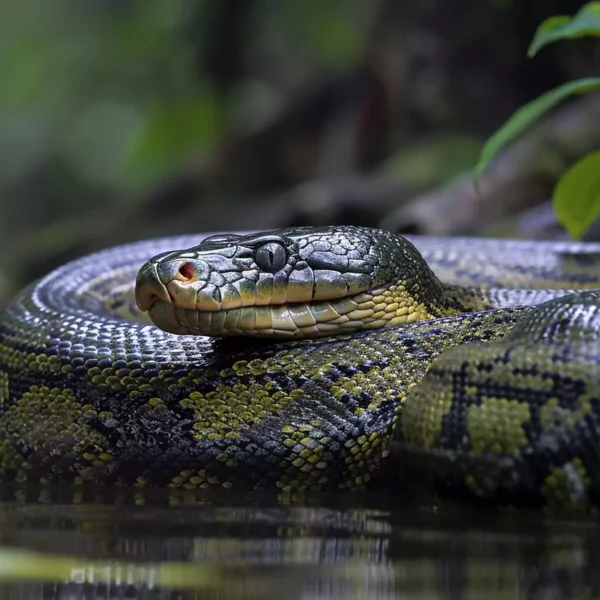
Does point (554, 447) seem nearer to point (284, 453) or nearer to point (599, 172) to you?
point (284, 453)

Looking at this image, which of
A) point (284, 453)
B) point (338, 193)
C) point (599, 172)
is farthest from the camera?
point (338, 193)

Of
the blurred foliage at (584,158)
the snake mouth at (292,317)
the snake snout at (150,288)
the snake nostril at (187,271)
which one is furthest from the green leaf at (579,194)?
the snake snout at (150,288)

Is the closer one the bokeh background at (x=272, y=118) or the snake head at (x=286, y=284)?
the snake head at (x=286, y=284)

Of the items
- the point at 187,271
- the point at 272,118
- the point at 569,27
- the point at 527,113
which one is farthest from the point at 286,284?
the point at 272,118

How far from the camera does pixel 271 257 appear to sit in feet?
9.84

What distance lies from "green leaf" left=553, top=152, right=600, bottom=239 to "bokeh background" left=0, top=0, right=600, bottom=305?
216 cm

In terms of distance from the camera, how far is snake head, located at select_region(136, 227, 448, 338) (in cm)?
278

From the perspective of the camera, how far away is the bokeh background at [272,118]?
756 cm

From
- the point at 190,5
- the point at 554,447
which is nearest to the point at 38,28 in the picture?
the point at 190,5

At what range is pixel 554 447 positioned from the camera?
2.04 m

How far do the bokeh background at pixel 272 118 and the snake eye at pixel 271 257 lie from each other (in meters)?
3.69

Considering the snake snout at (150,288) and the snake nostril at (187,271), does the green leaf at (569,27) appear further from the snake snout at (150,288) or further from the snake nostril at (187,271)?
the snake snout at (150,288)

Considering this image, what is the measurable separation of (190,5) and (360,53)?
293 centimetres

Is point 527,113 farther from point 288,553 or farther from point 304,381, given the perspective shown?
point 288,553
